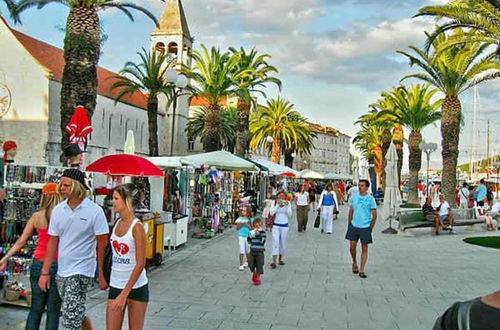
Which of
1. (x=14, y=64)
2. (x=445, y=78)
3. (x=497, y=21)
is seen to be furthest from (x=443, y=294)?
(x=14, y=64)

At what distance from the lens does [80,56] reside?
1575cm

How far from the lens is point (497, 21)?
16.3m

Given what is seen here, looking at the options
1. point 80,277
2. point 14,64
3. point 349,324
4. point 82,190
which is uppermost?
point 14,64

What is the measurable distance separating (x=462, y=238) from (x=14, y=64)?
124 ft

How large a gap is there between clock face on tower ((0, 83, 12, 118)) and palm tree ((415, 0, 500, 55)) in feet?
115

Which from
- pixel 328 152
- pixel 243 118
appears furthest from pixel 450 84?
pixel 328 152

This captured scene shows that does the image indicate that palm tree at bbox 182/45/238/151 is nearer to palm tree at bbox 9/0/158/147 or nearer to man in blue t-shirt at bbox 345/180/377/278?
palm tree at bbox 9/0/158/147

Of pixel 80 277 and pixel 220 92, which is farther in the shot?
pixel 220 92

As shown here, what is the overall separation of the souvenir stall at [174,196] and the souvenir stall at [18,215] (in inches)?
173

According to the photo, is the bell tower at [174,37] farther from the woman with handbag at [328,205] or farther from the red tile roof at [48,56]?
the woman with handbag at [328,205]

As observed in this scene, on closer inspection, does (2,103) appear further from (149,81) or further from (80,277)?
(80,277)

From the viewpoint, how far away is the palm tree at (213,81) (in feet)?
91.9

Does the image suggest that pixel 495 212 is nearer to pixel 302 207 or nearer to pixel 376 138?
pixel 302 207

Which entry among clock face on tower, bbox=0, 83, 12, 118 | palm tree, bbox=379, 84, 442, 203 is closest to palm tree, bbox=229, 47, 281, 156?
palm tree, bbox=379, 84, 442, 203
